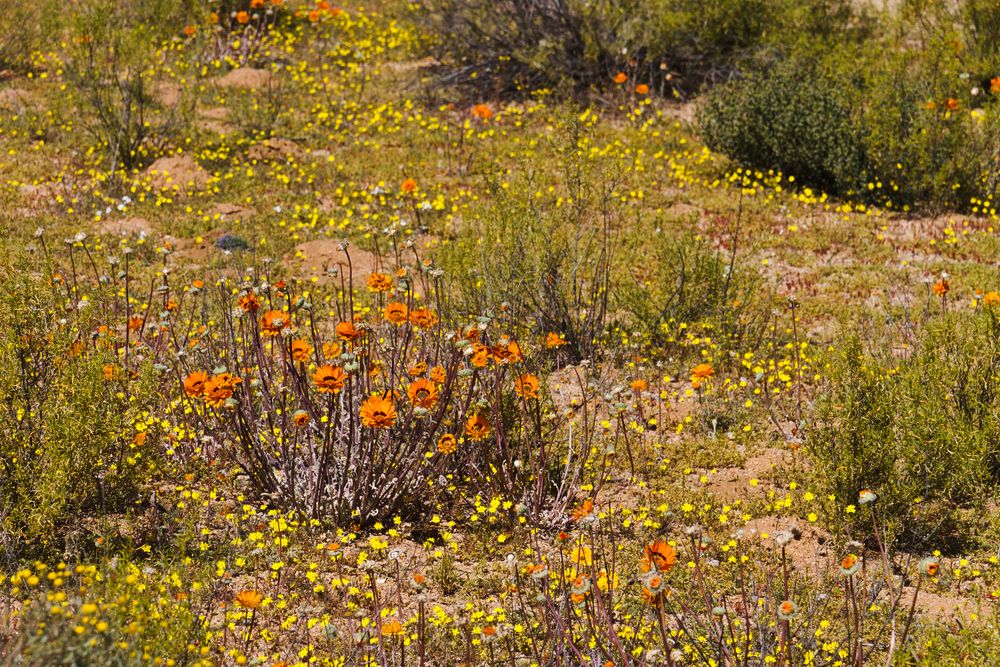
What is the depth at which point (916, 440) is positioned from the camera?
15.3ft

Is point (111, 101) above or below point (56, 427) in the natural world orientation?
above

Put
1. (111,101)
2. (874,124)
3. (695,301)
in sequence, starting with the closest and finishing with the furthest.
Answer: (695,301)
(874,124)
(111,101)

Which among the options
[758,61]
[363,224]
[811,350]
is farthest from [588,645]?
[758,61]

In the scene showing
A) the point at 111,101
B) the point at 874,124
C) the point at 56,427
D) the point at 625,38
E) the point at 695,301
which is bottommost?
the point at 695,301

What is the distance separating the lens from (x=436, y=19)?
41.1 feet

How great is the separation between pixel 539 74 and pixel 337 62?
2801 millimetres

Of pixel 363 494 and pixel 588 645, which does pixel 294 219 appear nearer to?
pixel 363 494

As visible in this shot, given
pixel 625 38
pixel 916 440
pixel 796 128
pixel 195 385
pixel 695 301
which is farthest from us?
pixel 625 38

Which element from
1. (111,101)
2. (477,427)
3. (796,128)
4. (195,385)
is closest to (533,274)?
(477,427)

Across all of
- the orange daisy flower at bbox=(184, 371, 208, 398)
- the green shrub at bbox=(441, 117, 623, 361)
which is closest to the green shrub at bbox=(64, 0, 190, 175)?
the green shrub at bbox=(441, 117, 623, 361)

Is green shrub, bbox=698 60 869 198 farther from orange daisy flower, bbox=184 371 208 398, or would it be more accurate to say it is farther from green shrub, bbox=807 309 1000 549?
orange daisy flower, bbox=184 371 208 398

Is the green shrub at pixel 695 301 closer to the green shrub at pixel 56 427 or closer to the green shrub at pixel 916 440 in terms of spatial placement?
the green shrub at pixel 916 440

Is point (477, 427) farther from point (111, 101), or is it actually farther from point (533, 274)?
point (111, 101)

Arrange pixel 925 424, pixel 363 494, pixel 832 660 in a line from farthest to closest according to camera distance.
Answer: pixel 925 424 < pixel 363 494 < pixel 832 660
